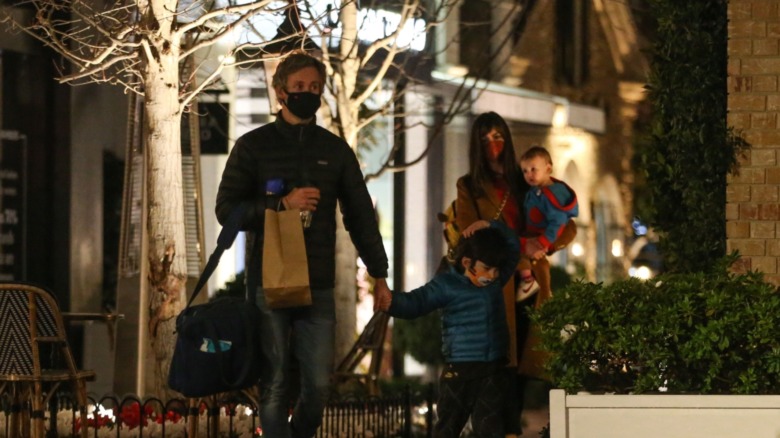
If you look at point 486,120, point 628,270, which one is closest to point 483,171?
point 486,120

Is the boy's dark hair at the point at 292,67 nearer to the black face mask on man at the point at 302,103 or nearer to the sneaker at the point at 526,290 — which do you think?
the black face mask on man at the point at 302,103

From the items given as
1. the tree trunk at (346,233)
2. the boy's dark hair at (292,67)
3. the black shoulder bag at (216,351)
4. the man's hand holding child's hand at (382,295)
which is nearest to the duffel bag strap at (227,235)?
the black shoulder bag at (216,351)

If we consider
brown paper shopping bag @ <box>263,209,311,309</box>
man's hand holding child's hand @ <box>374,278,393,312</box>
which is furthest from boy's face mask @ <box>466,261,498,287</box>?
brown paper shopping bag @ <box>263,209,311,309</box>

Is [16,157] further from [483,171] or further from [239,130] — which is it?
[483,171]

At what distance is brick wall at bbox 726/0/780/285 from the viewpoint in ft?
26.8

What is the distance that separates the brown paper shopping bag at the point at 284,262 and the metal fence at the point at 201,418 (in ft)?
5.14

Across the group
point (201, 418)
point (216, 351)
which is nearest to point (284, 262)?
point (216, 351)

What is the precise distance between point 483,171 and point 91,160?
724 cm

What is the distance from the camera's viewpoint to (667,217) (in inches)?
363

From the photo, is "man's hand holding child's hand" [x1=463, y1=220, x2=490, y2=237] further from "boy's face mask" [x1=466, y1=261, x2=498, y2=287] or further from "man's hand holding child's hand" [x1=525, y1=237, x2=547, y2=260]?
"man's hand holding child's hand" [x1=525, y1=237, x2=547, y2=260]

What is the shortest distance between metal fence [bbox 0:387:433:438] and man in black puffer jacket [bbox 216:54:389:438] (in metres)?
1.30

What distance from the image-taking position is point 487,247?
27.2 feet

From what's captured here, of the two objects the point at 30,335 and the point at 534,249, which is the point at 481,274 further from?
the point at 30,335

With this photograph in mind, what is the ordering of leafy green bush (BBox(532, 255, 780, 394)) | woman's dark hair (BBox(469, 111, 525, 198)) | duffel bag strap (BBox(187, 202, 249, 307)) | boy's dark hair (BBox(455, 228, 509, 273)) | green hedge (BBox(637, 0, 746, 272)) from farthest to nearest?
woman's dark hair (BBox(469, 111, 525, 198))
green hedge (BBox(637, 0, 746, 272))
boy's dark hair (BBox(455, 228, 509, 273))
duffel bag strap (BBox(187, 202, 249, 307))
leafy green bush (BBox(532, 255, 780, 394))
